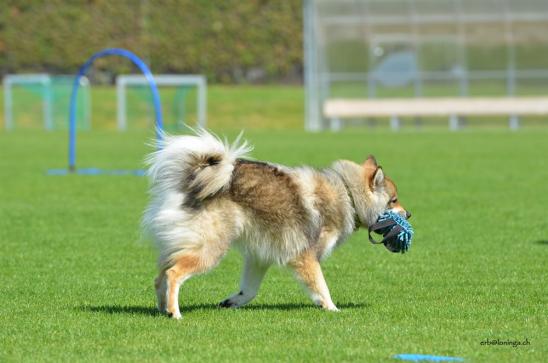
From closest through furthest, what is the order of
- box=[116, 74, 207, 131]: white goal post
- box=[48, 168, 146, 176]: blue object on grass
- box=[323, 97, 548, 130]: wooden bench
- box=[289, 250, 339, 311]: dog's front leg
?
box=[289, 250, 339, 311]: dog's front leg < box=[48, 168, 146, 176]: blue object on grass < box=[323, 97, 548, 130]: wooden bench < box=[116, 74, 207, 131]: white goal post

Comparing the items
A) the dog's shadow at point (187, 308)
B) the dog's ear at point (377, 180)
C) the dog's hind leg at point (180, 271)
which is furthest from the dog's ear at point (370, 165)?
the dog's hind leg at point (180, 271)

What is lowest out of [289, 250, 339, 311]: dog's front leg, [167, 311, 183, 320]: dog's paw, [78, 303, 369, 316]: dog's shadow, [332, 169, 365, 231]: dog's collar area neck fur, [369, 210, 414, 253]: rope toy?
[78, 303, 369, 316]: dog's shadow

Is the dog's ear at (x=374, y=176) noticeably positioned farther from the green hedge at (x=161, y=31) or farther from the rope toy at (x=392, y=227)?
the green hedge at (x=161, y=31)

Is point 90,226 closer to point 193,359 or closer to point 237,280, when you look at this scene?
point 237,280

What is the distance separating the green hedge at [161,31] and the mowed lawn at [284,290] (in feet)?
96.0

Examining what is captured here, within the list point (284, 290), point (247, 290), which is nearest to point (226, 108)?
point (284, 290)

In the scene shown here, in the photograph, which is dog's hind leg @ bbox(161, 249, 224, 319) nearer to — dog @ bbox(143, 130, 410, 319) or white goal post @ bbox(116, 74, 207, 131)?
dog @ bbox(143, 130, 410, 319)

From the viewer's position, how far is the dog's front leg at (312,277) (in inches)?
316

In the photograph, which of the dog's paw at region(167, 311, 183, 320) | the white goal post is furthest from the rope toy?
the white goal post

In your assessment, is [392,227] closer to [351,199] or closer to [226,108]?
[351,199]

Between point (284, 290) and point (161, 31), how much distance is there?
39.9 metres

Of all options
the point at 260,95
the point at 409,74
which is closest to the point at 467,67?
the point at 409,74

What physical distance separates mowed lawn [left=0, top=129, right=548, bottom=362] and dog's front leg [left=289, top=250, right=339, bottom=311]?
94mm

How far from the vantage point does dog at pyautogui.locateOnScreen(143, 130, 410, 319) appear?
769 centimetres
